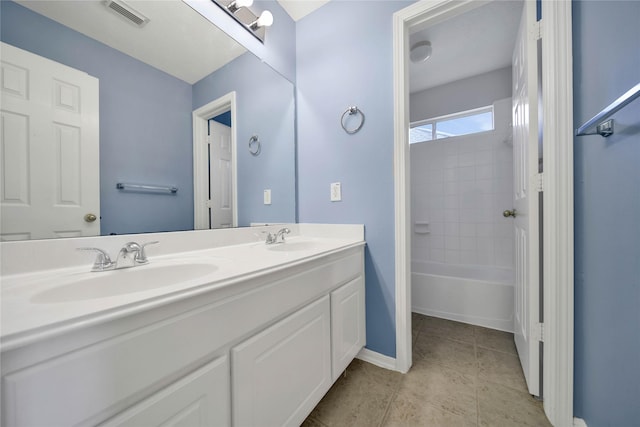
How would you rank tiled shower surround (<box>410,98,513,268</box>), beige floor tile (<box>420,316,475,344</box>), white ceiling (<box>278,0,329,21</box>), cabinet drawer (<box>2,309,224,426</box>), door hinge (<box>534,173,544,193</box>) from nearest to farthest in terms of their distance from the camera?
cabinet drawer (<box>2,309,224,426</box>) < door hinge (<box>534,173,544,193</box>) < white ceiling (<box>278,0,329,21</box>) < beige floor tile (<box>420,316,475,344</box>) < tiled shower surround (<box>410,98,513,268</box>)

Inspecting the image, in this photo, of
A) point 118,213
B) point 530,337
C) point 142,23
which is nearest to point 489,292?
point 530,337

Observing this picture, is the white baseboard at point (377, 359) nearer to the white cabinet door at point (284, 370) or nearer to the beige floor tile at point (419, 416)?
the beige floor tile at point (419, 416)

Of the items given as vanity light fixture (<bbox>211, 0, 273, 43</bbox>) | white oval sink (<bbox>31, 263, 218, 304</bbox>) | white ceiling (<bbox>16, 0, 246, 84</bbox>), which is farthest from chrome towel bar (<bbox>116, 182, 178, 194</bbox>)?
vanity light fixture (<bbox>211, 0, 273, 43</bbox>)

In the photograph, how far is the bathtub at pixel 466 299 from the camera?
1898 millimetres

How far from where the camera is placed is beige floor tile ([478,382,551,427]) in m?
1.08

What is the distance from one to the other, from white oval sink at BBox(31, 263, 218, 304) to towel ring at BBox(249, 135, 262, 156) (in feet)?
2.80

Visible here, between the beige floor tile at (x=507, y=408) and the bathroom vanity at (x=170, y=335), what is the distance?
698 millimetres

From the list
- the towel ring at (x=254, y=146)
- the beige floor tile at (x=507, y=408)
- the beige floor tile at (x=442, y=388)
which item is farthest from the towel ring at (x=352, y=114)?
the beige floor tile at (x=507, y=408)

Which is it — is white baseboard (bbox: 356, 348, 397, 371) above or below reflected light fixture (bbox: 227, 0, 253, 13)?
below

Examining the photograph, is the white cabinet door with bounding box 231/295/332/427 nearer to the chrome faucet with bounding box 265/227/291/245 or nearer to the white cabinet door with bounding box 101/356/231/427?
the white cabinet door with bounding box 101/356/231/427

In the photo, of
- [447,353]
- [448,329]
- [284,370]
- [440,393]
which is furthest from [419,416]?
[448,329]

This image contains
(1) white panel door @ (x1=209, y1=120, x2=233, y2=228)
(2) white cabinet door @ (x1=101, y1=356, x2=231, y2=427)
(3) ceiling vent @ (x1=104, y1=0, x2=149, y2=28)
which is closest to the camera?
(2) white cabinet door @ (x1=101, y1=356, x2=231, y2=427)

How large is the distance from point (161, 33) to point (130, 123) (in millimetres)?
460

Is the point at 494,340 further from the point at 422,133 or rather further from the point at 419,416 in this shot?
the point at 422,133
